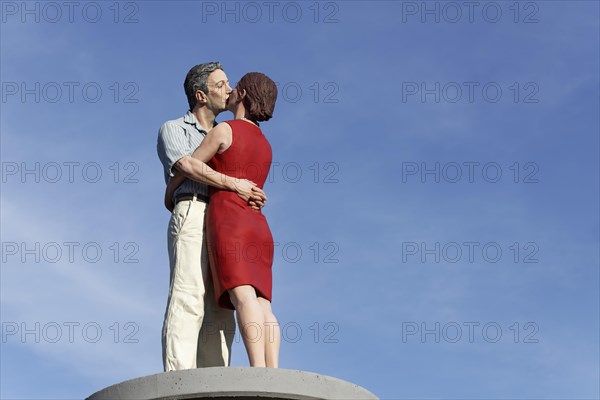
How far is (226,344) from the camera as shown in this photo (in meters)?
8.00

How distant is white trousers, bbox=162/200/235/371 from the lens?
7621mm

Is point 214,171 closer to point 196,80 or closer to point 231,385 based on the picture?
point 196,80

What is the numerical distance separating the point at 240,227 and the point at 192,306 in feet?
2.27

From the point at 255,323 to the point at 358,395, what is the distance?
943 millimetres

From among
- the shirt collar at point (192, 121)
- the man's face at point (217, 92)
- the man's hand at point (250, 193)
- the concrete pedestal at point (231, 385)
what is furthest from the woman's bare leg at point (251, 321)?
the man's face at point (217, 92)

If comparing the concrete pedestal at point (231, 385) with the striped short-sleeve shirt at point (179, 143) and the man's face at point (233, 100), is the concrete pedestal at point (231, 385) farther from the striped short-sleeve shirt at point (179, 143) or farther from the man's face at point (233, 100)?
the man's face at point (233, 100)

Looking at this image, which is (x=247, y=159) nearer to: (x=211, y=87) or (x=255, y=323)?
(x=211, y=87)

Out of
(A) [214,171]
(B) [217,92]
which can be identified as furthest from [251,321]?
(B) [217,92]

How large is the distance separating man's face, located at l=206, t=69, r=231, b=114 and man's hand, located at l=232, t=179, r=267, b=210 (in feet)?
2.84

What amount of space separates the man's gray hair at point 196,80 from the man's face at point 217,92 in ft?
0.13

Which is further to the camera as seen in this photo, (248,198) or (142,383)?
(248,198)

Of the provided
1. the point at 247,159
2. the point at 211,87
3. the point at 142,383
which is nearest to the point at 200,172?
the point at 247,159

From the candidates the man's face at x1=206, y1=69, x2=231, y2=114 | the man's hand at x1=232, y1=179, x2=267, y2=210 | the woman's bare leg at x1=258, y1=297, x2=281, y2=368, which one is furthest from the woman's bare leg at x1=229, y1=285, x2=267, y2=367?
the man's face at x1=206, y1=69, x2=231, y2=114

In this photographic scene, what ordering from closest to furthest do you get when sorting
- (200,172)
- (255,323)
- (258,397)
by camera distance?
(258,397), (255,323), (200,172)
